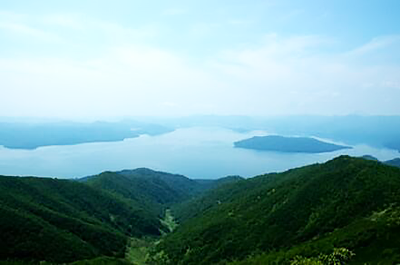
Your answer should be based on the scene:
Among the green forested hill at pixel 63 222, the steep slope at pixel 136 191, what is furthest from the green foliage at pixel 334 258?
the steep slope at pixel 136 191

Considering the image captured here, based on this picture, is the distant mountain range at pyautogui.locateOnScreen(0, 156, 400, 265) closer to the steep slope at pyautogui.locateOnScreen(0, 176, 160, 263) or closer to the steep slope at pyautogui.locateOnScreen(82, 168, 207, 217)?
the steep slope at pyautogui.locateOnScreen(0, 176, 160, 263)

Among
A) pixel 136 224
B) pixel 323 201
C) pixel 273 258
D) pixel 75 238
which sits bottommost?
pixel 136 224

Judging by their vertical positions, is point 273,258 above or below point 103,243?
above

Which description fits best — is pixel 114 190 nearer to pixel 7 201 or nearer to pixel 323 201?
pixel 7 201

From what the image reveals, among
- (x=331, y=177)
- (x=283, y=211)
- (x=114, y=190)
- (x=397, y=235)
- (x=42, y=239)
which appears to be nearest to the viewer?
(x=397, y=235)

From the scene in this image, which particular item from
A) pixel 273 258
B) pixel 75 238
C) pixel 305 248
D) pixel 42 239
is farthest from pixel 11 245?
pixel 305 248

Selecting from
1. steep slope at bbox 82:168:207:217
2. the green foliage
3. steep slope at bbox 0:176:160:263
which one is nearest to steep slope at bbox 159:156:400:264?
the green foliage

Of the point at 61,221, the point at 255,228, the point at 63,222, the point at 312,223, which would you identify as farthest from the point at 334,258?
the point at 61,221
